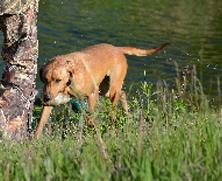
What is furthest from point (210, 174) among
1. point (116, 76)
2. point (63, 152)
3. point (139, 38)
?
point (139, 38)

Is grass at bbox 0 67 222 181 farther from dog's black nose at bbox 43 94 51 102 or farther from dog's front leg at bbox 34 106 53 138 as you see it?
dog's black nose at bbox 43 94 51 102

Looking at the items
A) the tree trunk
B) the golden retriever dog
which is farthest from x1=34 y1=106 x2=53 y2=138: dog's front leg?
the tree trunk

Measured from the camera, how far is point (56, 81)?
9.23 m

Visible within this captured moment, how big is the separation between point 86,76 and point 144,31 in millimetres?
11732

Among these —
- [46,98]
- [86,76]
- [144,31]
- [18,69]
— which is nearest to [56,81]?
[46,98]

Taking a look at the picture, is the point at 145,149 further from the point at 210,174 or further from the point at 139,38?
the point at 139,38

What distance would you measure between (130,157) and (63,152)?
50 centimetres

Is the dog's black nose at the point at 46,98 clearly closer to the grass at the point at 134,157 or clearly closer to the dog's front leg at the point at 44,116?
the dog's front leg at the point at 44,116

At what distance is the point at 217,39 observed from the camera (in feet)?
69.8

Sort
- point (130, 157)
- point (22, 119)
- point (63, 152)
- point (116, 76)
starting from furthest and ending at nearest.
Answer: point (116, 76)
point (22, 119)
point (63, 152)
point (130, 157)

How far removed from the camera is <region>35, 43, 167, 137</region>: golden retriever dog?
9.22m

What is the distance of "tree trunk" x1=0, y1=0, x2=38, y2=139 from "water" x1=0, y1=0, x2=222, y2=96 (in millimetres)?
5505

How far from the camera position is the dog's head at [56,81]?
9188 millimetres

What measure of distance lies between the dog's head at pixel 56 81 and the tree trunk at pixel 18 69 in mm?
1543
